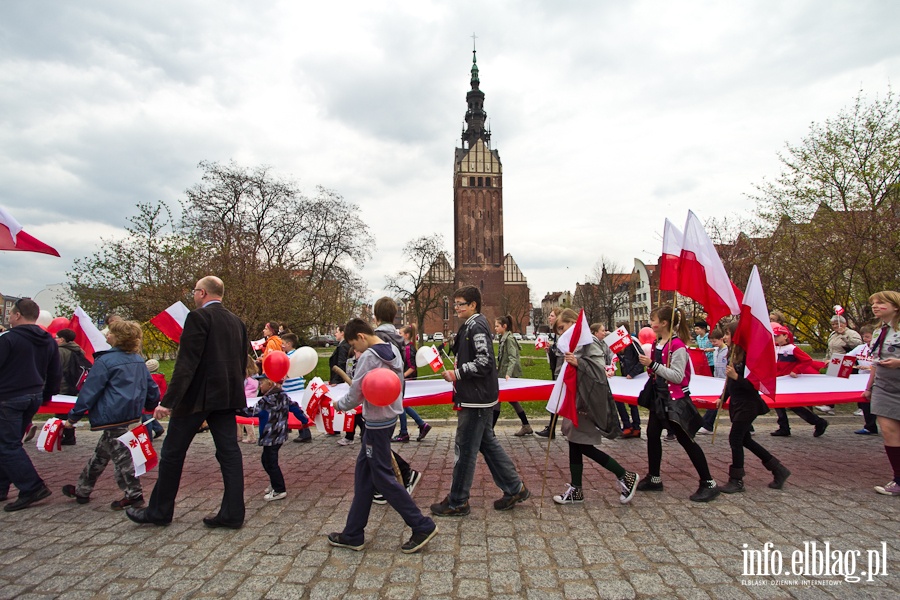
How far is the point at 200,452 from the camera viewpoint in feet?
24.3

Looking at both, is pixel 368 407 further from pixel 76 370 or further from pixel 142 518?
pixel 76 370

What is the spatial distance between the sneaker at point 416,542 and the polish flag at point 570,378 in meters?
1.60

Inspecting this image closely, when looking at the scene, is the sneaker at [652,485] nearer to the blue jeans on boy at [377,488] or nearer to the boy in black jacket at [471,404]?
the boy in black jacket at [471,404]

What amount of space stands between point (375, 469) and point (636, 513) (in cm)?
249

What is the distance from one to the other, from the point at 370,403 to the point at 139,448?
8.30 feet

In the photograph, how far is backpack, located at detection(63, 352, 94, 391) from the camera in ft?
26.4

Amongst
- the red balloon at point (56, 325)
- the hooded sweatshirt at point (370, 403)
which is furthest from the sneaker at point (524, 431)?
the red balloon at point (56, 325)

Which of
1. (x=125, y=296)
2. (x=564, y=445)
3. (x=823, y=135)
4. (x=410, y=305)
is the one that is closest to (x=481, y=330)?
(x=564, y=445)

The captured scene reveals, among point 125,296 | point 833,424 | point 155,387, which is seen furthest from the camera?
point 125,296

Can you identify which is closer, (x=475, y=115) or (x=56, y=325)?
(x=56, y=325)

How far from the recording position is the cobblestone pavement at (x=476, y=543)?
329 centimetres

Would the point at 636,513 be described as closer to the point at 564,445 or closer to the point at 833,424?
the point at 564,445

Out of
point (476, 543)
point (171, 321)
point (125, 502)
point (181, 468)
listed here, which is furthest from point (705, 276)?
point (125, 502)

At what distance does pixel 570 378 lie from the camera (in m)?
4.86
